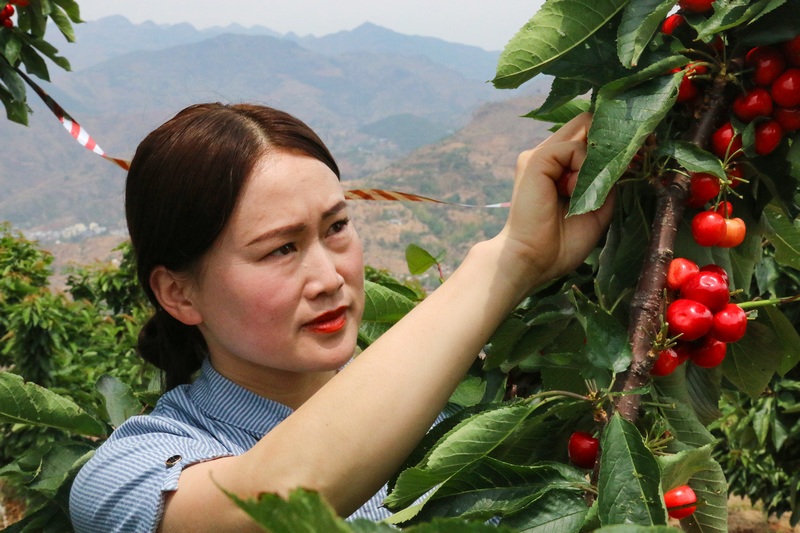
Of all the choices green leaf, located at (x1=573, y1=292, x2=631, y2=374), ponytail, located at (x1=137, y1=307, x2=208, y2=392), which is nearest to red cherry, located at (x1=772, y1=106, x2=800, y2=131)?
green leaf, located at (x1=573, y1=292, x2=631, y2=374)

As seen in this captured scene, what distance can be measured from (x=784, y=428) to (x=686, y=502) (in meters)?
3.98

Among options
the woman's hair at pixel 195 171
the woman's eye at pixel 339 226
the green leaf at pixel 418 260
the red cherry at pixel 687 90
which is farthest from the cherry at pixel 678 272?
the green leaf at pixel 418 260

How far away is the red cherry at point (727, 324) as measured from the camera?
89 cm

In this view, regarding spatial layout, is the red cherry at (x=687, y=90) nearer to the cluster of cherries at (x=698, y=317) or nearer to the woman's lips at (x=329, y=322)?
the cluster of cherries at (x=698, y=317)

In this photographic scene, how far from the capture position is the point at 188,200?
44.9 inches

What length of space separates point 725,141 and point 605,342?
30cm

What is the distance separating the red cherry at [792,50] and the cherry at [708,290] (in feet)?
0.88

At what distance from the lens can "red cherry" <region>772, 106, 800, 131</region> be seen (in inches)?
35.7

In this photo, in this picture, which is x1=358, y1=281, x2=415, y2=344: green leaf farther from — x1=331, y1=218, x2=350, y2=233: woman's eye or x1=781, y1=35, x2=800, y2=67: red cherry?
x1=781, y1=35, x2=800, y2=67: red cherry

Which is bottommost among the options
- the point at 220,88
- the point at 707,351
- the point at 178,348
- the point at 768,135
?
the point at 220,88

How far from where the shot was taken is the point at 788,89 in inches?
35.2

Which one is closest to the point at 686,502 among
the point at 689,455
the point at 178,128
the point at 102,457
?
the point at 689,455

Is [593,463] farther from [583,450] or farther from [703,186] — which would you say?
[703,186]

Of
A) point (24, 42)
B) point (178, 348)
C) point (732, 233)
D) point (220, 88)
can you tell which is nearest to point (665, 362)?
point (732, 233)
